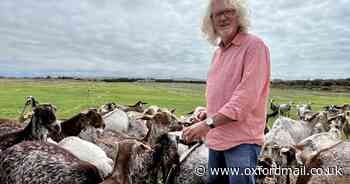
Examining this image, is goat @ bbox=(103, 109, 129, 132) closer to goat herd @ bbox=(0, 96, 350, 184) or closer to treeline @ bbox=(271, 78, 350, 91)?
goat herd @ bbox=(0, 96, 350, 184)

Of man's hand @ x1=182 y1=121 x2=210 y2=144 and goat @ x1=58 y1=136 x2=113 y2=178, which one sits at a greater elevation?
man's hand @ x1=182 y1=121 x2=210 y2=144

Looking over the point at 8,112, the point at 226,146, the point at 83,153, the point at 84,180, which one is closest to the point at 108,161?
the point at 83,153

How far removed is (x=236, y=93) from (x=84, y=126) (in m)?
6.41

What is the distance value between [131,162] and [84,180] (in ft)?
2.20

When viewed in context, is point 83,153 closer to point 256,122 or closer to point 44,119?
point 44,119

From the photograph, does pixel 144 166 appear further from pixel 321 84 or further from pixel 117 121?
pixel 321 84

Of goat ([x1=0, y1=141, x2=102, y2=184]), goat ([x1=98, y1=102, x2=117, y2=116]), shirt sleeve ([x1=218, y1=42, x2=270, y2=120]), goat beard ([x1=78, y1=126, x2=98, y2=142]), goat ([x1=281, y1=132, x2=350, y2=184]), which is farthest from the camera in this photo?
goat ([x1=98, y1=102, x2=117, y2=116])

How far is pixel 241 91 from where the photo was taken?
3020 millimetres

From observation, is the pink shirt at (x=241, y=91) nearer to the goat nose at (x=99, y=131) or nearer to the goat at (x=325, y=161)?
the goat at (x=325, y=161)

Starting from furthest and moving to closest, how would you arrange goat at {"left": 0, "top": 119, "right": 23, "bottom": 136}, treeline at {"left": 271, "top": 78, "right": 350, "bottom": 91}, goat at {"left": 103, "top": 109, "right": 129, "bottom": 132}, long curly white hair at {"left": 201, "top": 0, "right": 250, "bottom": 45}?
1. treeline at {"left": 271, "top": 78, "right": 350, "bottom": 91}
2. goat at {"left": 103, "top": 109, "right": 129, "bottom": 132}
3. goat at {"left": 0, "top": 119, "right": 23, "bottom": 136}
4. long curly white hair at {"left": 201, "top": 0, "right": 250, "bottom": 45}

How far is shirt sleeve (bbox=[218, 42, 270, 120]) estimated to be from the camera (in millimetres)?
3010

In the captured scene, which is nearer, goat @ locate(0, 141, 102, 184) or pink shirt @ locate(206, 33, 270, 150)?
pink shirt @ locate(206, 33, 270, 150)

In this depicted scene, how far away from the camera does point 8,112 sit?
19406 mm

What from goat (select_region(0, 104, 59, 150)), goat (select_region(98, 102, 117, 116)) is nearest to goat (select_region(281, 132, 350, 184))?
goat (select_region(0, 104, 59, 150))
